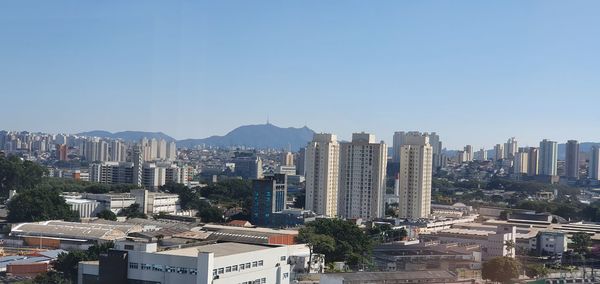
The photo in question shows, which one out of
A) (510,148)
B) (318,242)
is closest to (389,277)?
(318,242)

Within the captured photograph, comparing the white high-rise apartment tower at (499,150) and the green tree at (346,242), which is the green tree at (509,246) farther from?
the white high-rise apartment tower at (499,150)

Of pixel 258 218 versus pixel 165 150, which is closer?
pixel 258 218

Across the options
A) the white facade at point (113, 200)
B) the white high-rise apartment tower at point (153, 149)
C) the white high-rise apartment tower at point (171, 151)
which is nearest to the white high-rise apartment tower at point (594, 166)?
the white facade at point (113, 200)

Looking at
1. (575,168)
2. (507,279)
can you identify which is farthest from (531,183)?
(507,279)

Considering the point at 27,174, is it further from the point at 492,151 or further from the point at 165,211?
the point at 492,151

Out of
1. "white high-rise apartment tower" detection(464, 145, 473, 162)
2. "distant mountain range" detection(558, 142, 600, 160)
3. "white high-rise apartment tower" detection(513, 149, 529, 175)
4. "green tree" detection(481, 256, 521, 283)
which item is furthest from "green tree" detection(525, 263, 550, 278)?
"white high-rise apartment tower" detection(464, 145, 473, 162)
